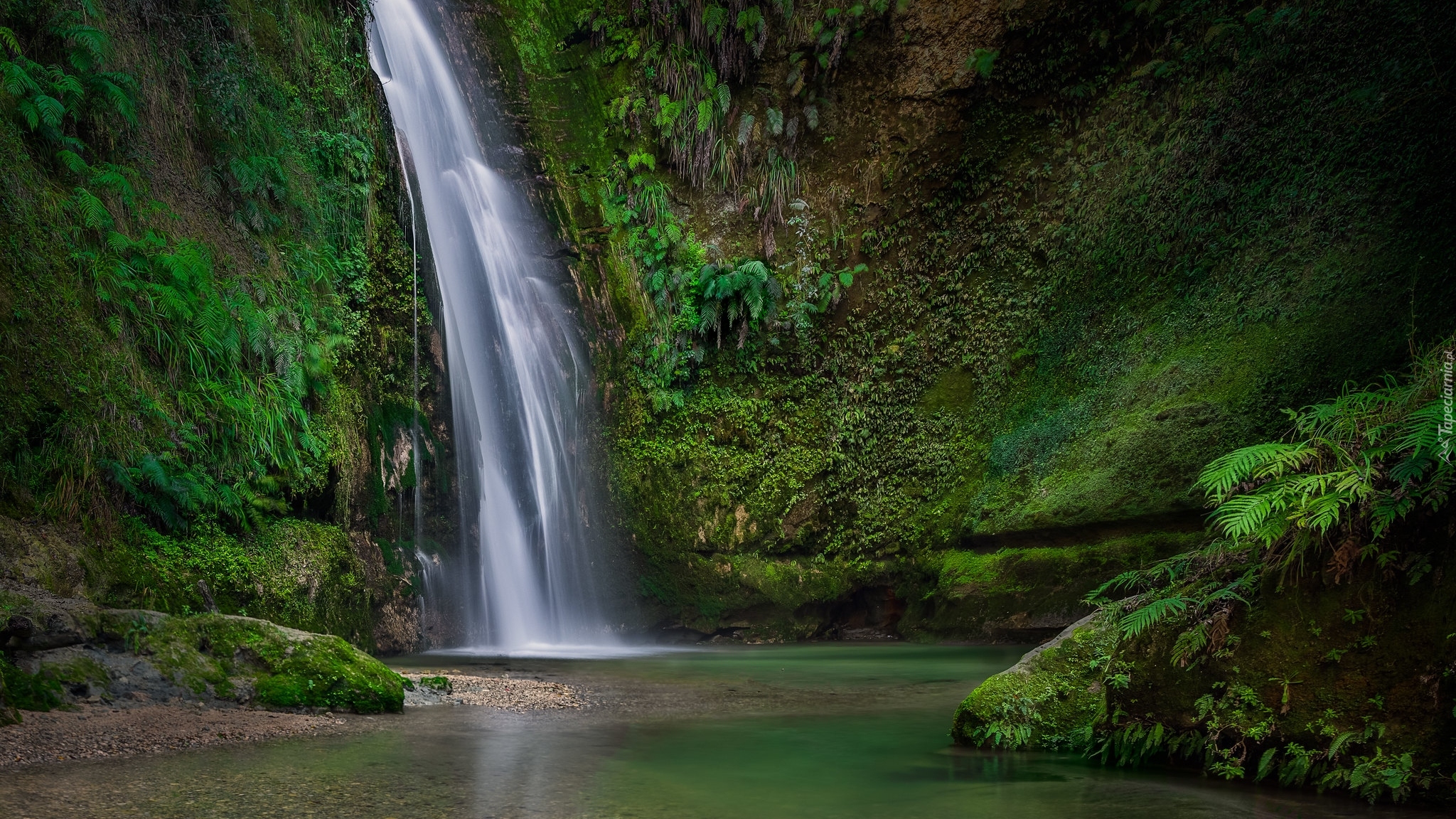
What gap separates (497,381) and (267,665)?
7297 millimetres

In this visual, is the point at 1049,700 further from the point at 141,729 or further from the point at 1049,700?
the point at 141,729

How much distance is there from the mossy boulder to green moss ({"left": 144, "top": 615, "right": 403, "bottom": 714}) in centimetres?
349

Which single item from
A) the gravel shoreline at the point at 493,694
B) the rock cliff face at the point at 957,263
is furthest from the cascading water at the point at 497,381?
the gravel shoreline at the point at 493,694

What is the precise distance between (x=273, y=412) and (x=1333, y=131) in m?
13.7

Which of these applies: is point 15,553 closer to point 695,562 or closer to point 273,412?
point 273,412

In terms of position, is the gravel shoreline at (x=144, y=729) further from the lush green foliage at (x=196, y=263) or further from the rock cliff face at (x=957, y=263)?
the rock cliff face at (x=957, y=263)

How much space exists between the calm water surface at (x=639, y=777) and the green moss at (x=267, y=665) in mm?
332

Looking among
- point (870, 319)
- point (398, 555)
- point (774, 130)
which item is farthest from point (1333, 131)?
point (398, 555)

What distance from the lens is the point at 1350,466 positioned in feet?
13.2

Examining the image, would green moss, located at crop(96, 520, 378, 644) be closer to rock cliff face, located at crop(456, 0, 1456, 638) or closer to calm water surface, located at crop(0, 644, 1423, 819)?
calm water surface, located at crop(0, 644, 1423, 819)

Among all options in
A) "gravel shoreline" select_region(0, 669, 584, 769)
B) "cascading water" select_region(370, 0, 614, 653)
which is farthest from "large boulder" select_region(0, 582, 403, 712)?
"cascading water" select_region(370, 0, 614, 653)

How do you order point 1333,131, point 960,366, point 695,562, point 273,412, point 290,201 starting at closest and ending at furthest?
point 273,412 < point 290,201 < point 1333,131 < point 695,562 < point 960,366

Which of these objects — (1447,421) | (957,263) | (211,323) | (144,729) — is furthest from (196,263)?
(957,263)

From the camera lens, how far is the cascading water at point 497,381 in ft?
38.5
